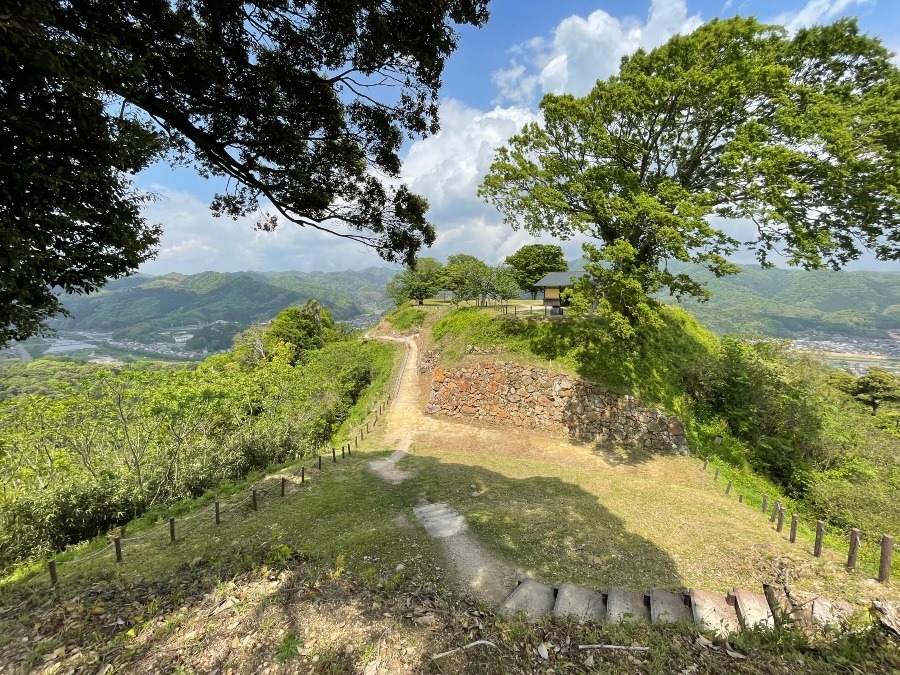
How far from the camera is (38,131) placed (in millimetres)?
3178

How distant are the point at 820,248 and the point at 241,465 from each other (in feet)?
68.9

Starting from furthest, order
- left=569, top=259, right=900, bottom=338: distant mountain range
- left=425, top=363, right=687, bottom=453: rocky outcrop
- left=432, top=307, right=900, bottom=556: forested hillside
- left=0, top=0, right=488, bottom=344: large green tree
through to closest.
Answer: left=569, top=259, right=900, bottom=338: distant mountain range
left=425, top=363, right=687, bottom=453: rocky outcrop
left=432, top=307, right=900, bottom=556: forested hillside
left=0, top=0, right=488, bottom=344: large green tree

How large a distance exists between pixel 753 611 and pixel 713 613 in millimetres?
435

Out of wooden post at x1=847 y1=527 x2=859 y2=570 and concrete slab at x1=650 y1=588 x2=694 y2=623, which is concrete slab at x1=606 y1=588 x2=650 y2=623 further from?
wooden post at x1=847 y1=527 x2=859 y2=570

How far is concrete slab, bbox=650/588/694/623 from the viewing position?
4289 mm

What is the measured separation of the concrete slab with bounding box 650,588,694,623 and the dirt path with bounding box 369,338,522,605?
2134mm

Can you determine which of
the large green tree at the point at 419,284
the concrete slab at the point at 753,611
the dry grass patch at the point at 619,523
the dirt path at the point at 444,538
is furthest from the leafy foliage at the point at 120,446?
the large green tree at the point at 419,284

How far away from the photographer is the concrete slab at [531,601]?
468cm

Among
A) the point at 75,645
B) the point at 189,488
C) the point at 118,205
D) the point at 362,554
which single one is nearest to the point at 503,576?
the point at 362,554

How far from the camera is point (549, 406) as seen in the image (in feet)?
52.2

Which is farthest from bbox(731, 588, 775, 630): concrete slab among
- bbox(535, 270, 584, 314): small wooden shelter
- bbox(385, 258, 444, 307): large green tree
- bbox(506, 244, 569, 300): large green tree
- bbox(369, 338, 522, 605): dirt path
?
bbox(385, 258, 444, 307): large green tree

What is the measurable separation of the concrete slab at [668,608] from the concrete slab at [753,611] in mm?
549

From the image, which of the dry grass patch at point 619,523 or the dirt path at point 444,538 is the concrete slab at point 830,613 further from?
the dirt path at point 444,538

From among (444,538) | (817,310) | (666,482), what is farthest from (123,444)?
(817,310)
